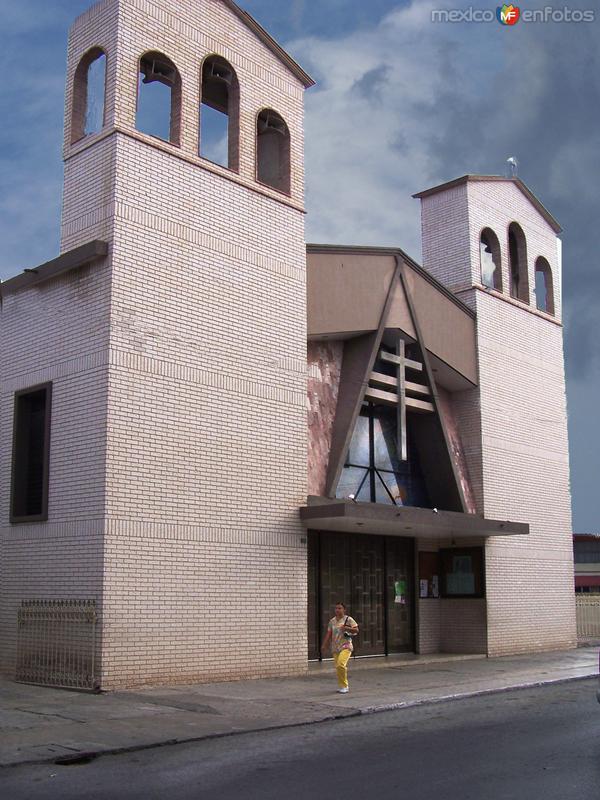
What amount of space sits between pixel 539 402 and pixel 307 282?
9.19 meters

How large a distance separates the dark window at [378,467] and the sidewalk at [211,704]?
3.60 metres

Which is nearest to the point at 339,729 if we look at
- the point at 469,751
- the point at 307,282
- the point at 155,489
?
the point at 469,751

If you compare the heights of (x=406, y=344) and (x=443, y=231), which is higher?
(x=443, y=231)

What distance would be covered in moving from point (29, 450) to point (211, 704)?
19.6 ft

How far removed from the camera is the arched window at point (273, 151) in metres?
18.9

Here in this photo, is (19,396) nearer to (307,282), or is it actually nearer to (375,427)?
(307,282)

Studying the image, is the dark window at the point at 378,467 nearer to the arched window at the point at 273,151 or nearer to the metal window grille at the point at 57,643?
the arched window at the point at 273,151

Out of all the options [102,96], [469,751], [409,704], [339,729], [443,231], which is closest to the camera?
[469,751]

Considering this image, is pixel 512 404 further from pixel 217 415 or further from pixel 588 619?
pixel 217 415

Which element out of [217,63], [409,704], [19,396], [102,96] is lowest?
[409,704]

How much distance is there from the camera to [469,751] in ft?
31.0

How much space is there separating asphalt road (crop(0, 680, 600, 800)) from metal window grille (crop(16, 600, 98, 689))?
4.11 m

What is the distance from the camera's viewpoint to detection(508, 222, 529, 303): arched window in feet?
84.7

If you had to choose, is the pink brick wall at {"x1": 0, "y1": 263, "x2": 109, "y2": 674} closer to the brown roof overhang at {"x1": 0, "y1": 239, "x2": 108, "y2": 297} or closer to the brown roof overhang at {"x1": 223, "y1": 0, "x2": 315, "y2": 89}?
the brown roof overhang at {"x1": 0, "y1": 239, "x2": 108, "y2": 297}
